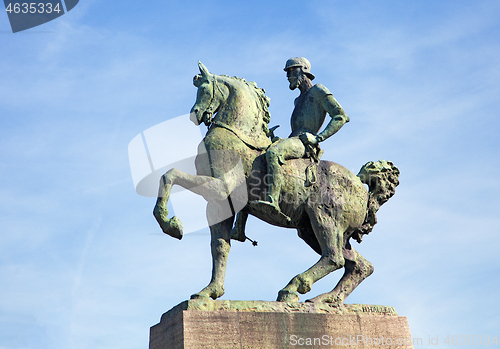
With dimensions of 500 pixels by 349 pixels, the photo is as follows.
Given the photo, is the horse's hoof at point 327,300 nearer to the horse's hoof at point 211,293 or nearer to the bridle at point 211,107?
the horse's hoof at point 211,293

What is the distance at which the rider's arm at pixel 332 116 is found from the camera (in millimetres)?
8977

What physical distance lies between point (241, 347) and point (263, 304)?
A: 620 mm

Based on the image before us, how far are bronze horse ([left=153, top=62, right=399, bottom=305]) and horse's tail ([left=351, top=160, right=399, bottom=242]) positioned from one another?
167mm

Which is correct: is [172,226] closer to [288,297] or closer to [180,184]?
[180,184]

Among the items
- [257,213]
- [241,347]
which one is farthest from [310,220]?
[241,347]

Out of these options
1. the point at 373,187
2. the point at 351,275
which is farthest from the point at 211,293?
the point at 373,187

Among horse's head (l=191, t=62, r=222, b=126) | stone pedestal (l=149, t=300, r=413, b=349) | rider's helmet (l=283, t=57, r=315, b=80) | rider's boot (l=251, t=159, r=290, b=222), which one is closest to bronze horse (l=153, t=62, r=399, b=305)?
horse's head (l=191, t=62, r=222, b=126)

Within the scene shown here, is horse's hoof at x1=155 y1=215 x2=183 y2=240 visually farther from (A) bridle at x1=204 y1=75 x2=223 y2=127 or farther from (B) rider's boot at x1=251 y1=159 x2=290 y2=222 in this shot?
(A) bridle at x1=204 y1=75 x2=223 y2=127

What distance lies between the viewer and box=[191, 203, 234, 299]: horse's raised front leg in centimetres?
820

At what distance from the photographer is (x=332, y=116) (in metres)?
9.10

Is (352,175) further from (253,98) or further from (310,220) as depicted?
(253,98)

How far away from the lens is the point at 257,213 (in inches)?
341

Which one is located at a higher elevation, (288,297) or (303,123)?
(303,123)

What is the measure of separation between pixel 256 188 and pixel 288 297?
55.1 inches
